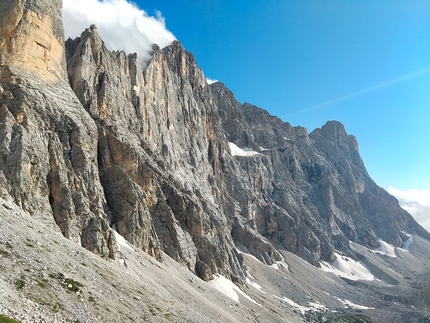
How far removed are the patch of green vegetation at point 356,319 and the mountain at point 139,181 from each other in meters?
2.97

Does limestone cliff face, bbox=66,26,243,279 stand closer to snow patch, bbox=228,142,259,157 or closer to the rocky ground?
the rocky ground

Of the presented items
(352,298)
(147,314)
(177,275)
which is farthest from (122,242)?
(352,298)

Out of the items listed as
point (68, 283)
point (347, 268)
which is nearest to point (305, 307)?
point (347, 268)

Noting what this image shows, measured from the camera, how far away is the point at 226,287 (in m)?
74.8

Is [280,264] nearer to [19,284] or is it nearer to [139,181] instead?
[139,181]

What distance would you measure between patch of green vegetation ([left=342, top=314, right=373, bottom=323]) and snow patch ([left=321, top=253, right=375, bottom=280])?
5112cm

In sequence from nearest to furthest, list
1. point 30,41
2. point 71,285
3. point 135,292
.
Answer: point 71,285 → point 135,292 → point 30,41

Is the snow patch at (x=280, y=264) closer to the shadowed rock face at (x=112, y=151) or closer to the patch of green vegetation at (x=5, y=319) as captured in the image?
the shadowed rock face at (x=112, y=151)

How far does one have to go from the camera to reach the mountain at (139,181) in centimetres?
4941

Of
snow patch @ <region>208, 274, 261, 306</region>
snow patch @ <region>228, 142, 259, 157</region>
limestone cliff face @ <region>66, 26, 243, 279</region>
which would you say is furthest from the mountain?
snow patch @ <region>228, 142, 259, 157</region>

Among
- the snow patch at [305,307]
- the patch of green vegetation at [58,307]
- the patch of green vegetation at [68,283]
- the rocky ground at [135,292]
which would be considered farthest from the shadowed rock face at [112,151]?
the patch of green vegetation at [58,307]

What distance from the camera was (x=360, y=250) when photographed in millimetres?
185000

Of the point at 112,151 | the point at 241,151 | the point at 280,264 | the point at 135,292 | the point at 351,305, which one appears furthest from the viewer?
the point at 241,151

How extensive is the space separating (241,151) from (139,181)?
115866mm
